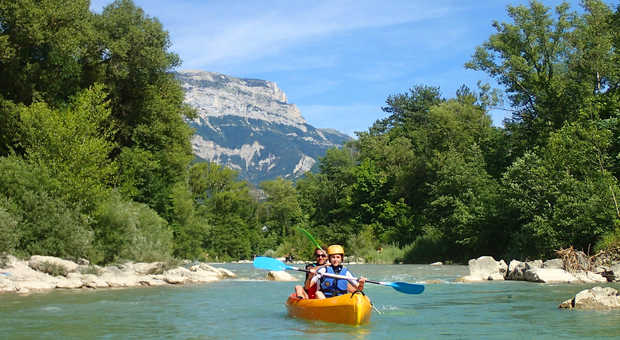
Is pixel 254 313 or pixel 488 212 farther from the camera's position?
pixel 488 212

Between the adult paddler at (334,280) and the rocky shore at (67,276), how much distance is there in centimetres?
802

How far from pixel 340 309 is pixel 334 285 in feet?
3.69

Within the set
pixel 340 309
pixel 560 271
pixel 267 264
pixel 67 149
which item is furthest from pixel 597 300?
pixel 67 149

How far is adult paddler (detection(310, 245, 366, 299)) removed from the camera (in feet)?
35.3

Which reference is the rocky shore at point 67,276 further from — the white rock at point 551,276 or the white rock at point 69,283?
the white rock at point 551,276

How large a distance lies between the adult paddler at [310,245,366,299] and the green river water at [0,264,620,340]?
2.35ft

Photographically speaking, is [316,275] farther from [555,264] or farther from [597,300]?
[555,264]

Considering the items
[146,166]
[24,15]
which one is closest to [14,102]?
[24,15]

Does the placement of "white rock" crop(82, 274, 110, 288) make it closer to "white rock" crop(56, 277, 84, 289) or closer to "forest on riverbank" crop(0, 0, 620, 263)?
"white rock" crop(56, 277, 84, 289)

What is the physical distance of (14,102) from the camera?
25.1 meters

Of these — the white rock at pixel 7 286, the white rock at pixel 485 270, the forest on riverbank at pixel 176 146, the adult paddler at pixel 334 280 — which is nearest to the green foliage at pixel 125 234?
the forest on riverbank at pixel 176 146

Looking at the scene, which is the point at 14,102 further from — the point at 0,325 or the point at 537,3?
the point at 537,3

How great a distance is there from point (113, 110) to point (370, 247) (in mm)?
23642

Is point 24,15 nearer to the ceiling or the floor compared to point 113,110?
nearer to the ceiling
